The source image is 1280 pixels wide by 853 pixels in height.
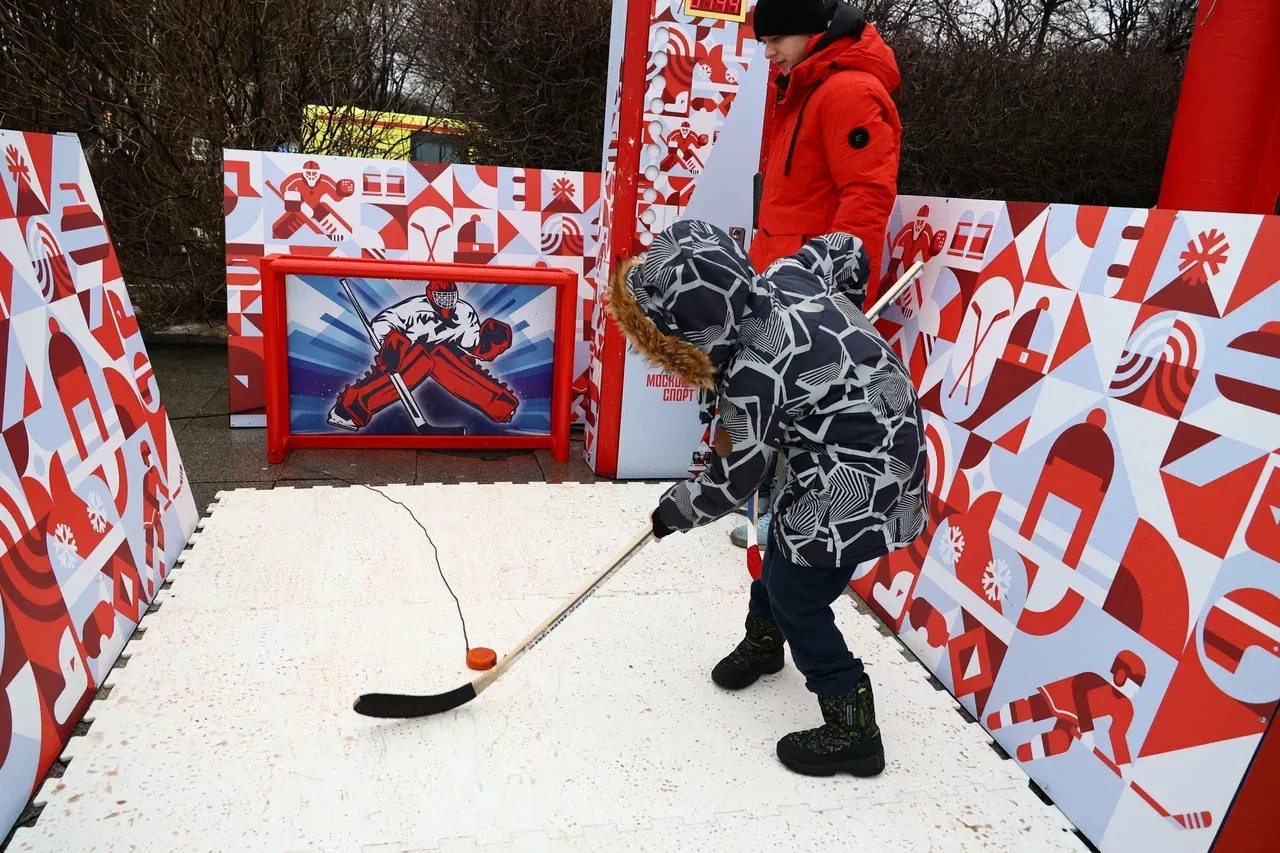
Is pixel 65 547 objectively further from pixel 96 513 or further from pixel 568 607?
pixel 568 607

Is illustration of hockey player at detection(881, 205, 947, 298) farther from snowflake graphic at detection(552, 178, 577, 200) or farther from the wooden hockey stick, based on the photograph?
snowflake graphic at detection(552, 178, 577, 200)

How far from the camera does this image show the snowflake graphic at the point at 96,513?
2438 millimetres

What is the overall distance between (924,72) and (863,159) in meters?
7.61

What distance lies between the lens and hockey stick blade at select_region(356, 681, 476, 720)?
226 cm

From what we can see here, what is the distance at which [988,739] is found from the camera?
2404 millimetres

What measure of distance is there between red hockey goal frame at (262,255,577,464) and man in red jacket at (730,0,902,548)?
60.0 inches

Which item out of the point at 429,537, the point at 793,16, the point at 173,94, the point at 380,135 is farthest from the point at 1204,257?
the point at 380,135

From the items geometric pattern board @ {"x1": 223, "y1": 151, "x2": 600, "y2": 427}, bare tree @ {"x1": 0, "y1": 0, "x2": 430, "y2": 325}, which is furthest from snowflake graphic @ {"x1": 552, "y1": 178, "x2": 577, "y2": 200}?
bare tree @ {"x1": 0, "y1": 0, "x2": 430, "y2": 325}

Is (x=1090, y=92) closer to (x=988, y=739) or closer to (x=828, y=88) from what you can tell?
(x=828, y=88)

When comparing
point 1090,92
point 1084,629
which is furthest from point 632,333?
point 1090,92

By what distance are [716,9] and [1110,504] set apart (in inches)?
108

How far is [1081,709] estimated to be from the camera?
2084mm

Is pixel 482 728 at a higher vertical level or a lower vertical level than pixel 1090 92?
lower

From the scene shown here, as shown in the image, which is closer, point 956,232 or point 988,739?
point 988,739
